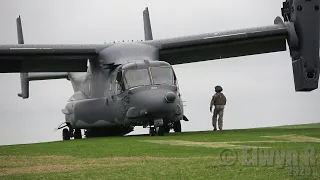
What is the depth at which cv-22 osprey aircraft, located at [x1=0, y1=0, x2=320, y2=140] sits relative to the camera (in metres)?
28.2

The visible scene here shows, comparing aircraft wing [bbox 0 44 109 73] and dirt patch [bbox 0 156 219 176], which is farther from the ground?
aircraft wing [bbox 0 44 109 73]

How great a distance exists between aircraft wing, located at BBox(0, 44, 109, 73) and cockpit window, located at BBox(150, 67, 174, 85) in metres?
4.35

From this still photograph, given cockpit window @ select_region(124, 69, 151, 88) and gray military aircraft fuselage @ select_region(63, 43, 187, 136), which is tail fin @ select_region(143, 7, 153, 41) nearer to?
gray military aircraft fuselage @ select_region(63, 43, 187, 136)

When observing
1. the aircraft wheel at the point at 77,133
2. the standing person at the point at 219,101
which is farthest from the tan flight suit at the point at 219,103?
the aircraft wheel at the point at 77,133

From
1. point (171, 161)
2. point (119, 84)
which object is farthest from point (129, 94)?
point (171, 161)

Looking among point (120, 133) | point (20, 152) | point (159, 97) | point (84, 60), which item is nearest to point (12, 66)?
point (84, 60)

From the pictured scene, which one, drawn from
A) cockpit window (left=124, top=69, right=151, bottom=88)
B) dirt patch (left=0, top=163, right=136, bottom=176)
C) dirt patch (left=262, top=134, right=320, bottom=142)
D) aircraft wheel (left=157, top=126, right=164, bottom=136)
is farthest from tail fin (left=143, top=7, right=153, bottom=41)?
dirt patch (left=0, top=163, right=136, bottom=176)

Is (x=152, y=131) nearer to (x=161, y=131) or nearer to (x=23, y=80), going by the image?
(x=161, y=131)

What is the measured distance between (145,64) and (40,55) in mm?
5662

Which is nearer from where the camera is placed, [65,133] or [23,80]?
[65,133]

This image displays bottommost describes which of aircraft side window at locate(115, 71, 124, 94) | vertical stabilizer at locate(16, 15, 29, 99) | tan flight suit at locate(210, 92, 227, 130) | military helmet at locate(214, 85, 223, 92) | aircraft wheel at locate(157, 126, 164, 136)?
aircraft wheel at locate(157, 126, 164, 136)

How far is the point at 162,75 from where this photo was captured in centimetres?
2841

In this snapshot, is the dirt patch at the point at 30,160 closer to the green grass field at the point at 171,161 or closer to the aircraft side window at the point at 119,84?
the green grass field at the point at 171,161

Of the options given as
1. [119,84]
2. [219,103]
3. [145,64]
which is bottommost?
[219,103]
